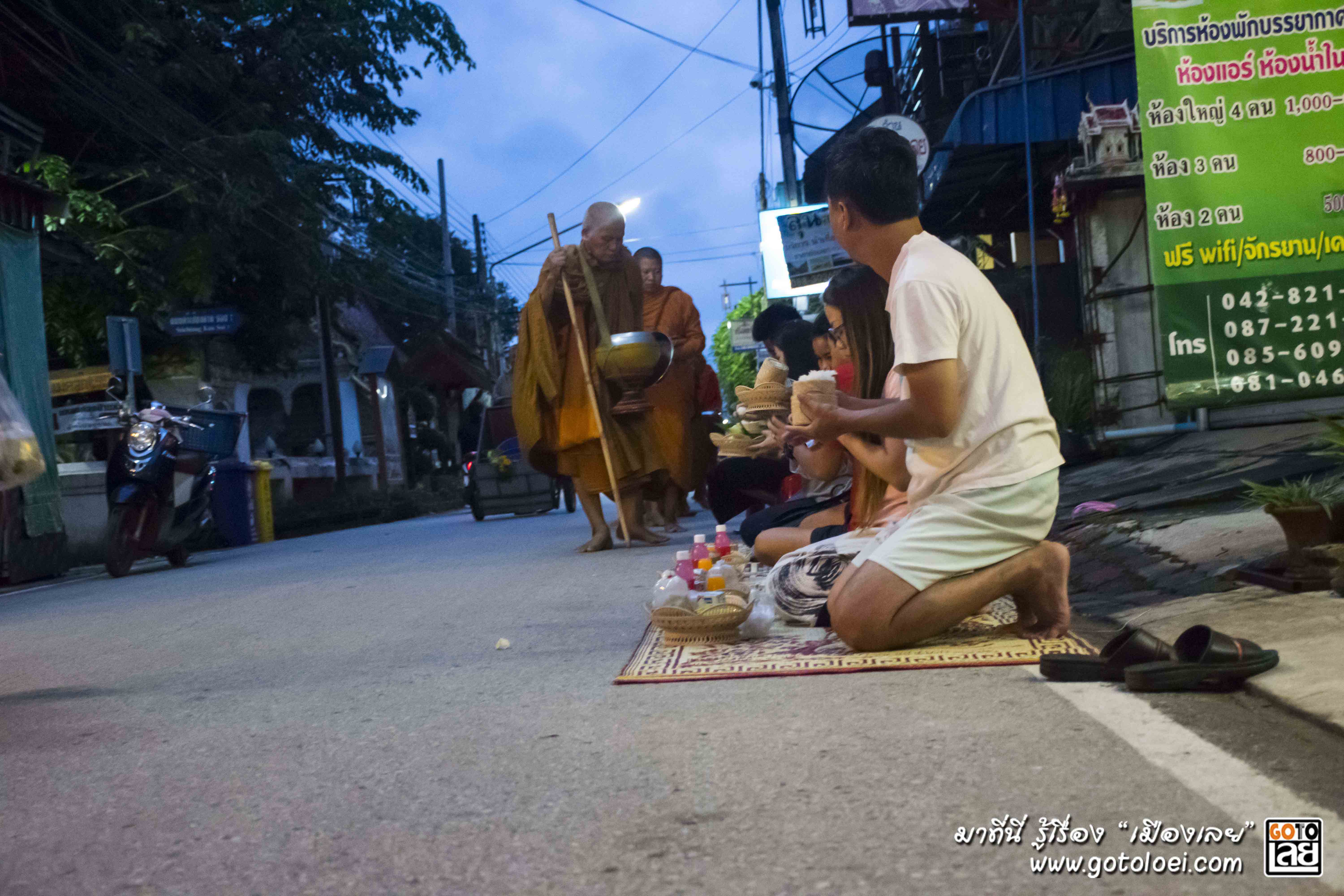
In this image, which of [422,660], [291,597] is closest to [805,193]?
[291,597]

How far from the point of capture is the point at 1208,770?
2281 mm

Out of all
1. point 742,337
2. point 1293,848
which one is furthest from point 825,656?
point 742,337

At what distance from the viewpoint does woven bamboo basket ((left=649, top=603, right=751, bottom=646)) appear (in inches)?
163

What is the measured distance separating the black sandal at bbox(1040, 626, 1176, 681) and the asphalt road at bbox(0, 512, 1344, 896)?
0.19 feet

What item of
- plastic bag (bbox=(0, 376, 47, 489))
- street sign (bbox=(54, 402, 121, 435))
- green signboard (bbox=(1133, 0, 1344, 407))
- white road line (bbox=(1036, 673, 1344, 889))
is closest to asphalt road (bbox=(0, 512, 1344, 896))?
white road line (bbox=(1036, 673, 1344, 889))

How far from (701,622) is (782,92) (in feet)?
57.0

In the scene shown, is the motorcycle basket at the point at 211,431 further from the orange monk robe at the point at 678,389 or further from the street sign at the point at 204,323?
the street sign at the point at 204,323

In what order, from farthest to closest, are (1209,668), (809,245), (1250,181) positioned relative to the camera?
(809,245), (1250,181), (1209,668)

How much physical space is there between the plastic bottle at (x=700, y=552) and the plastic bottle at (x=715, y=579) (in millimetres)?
47

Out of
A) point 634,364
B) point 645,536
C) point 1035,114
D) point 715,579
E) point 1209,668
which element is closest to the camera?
point 1209,668

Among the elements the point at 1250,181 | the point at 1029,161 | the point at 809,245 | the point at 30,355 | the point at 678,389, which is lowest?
the point at 678,389

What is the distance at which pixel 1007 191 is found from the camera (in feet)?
46.0

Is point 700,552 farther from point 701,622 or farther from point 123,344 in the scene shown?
point 123,344

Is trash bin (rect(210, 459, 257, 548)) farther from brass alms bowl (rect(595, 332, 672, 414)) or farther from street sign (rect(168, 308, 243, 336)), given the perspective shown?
brass alms bowl (rect(595, 332, 672, 414))
